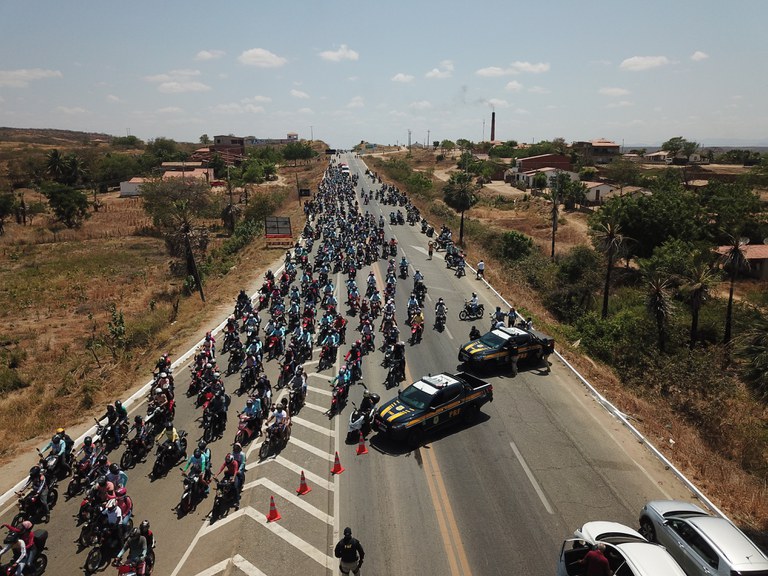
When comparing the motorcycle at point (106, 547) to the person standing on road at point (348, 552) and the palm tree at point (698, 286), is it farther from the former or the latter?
the palm tree at point (698, 286)

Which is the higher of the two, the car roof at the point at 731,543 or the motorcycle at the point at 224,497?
the car roof at the point at 731,543

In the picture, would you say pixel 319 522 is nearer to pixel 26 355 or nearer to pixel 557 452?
pixel 557 452

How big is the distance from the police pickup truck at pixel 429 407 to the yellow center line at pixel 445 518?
0.83 metres

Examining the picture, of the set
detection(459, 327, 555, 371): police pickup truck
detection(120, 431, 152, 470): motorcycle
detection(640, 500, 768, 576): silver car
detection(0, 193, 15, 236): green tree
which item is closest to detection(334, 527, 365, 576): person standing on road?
detection(640, 500, 768, 576): silver car

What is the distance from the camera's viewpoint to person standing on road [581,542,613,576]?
855 centimetres

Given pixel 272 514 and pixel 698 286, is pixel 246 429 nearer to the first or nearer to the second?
pixel 272 514

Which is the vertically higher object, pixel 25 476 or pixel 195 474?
pixel 195 474

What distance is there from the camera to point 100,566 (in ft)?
35.2

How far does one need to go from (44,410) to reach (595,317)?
30.1m

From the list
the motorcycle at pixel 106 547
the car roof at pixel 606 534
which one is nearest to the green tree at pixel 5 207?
the motorcycle at pixel 106 547

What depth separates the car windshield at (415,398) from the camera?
1501cm

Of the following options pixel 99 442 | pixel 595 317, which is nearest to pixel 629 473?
pixel 99 442

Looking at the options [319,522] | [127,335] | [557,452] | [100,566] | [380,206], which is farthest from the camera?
[380,206]

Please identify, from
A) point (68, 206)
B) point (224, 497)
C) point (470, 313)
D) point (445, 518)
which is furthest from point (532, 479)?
point (68, 206)
